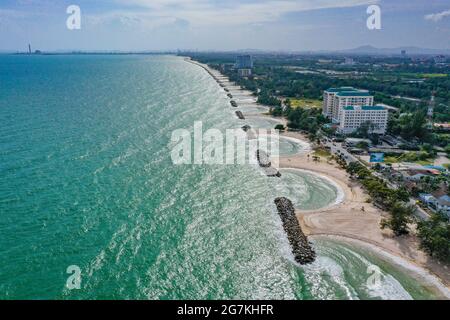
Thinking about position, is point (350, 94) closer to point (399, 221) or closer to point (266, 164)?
point (266, 164)

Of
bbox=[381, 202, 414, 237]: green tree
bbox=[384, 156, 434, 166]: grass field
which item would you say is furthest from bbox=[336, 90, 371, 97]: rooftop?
bbox=[381, 202, 414, 237]: green tree

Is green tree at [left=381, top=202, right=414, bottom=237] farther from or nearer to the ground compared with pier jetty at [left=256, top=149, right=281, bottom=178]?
nearer to the ground

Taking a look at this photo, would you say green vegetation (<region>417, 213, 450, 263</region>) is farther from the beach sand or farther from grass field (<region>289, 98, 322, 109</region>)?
grass field (<region>289, 98, 322, 109</region>)

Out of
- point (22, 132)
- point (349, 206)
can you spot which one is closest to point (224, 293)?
point (349, 206)

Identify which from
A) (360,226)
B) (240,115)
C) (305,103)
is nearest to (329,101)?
(305,103)

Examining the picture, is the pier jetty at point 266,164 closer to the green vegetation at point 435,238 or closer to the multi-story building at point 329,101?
the green vegetation at point 435,238

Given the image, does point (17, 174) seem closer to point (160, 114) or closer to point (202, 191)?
point (202, 191)

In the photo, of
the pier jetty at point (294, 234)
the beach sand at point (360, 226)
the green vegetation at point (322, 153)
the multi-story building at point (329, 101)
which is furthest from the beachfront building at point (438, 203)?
the multi-story building at point (329, 101)
